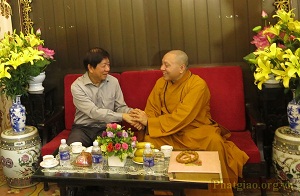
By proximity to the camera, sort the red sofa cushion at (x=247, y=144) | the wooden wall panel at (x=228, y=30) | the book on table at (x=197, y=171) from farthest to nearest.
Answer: the wooden wall panel at (x=228, y=30) < the red sofa cushion at (x=247, y=144) < the book on table at (x=197, y=171)

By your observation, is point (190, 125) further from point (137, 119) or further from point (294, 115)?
point (294, 115)

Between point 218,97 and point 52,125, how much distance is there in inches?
59.2

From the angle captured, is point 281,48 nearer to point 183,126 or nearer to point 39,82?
point 183,126

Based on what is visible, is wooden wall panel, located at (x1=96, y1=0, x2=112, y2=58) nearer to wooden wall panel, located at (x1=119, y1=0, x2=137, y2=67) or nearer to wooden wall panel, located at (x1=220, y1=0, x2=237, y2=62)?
wooden wall panel, located at (x1=119, y1=0, x2=137, y2=67)

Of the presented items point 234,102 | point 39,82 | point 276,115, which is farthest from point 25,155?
point 276,115

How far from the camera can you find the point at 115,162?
7.94 ft

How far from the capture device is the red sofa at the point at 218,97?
10.2ft

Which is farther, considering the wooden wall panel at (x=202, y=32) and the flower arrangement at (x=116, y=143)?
the wooden wall panel at (x=202, y=32)

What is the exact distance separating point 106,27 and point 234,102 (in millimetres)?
1392

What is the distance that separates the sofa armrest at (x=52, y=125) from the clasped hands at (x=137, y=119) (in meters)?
0.69

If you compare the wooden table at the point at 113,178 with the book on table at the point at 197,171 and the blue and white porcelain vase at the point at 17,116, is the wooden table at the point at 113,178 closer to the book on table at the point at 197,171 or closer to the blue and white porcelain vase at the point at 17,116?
the book on table at the point at 197,171

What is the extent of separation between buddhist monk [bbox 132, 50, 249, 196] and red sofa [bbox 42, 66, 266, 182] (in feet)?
0.56

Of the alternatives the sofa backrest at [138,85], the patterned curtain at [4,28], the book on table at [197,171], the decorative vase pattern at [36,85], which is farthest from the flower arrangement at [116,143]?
the patterned curtain at [4,28]

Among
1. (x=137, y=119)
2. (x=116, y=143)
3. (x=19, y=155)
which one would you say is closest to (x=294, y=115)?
(x=137, y=119)
